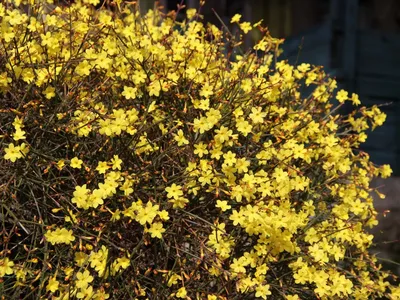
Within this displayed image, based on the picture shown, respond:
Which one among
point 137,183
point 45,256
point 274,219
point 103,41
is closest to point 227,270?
point 274,219

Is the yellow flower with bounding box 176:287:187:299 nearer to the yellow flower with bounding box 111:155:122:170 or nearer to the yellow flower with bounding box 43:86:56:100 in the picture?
the yellow flower with bounding box 111:155:122:170

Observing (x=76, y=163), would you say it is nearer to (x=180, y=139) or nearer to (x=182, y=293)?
(x=180, y=139)

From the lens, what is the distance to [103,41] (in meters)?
3.05

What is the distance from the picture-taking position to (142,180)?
2828mm

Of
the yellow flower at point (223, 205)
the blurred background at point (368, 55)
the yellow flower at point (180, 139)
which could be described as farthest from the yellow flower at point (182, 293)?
the blurred background at point (368, 55)

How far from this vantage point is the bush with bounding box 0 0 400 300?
8.77 ft

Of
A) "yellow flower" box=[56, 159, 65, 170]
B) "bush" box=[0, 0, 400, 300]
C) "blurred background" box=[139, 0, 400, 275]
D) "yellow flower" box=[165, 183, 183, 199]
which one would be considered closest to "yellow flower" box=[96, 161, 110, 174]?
"bush" box=[0, 0, 400, 300]

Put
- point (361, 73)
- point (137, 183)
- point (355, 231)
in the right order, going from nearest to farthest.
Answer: point (137, 183) < point (355, 231) < point (361, 73)

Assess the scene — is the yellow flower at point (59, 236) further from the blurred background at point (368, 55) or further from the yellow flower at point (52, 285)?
the blurred background at point (368, 55)

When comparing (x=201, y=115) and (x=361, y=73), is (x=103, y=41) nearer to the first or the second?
(x=201, y=115)

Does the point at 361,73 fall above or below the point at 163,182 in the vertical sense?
above

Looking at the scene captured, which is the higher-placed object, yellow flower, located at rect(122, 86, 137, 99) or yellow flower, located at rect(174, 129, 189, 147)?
yellow flower, located at rect(122, 86, 137, 99)

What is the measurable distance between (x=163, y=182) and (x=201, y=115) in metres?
0.35

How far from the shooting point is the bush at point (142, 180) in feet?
8.77
